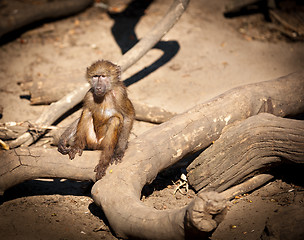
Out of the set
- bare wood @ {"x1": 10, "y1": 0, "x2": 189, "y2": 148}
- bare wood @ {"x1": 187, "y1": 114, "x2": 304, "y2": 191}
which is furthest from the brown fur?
bare wood @ {"x1": 10, "y1": 0, "x2": 189, "y2": 148}

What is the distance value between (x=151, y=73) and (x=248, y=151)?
3.98m

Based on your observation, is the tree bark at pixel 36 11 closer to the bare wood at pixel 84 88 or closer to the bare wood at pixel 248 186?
the bare wood at pixel 84 88

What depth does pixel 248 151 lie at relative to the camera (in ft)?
15.7

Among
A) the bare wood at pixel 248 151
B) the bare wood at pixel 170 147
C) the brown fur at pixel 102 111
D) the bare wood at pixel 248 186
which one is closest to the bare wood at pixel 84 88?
the brown fur at pixel 102 111

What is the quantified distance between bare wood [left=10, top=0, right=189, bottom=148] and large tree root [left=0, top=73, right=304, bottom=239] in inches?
70.6

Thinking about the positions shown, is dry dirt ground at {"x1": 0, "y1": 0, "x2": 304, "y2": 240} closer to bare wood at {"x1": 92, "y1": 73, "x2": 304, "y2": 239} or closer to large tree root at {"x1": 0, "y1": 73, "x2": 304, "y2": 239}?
large tree root at {"x1": 0, "y1": 73, "x2": 304, "y2": 239}

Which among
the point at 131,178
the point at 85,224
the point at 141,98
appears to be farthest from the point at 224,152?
the point at 141,98

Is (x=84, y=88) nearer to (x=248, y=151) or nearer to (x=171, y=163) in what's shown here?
(x=171, y=163)

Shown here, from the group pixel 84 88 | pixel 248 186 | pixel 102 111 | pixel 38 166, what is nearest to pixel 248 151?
pixel 248 186

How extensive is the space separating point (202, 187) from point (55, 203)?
209 centimetres

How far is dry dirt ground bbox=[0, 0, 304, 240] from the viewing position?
4.41 m

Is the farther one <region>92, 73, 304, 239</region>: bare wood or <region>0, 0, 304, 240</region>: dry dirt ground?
<region>0, 0, 304, 240</region>: dry dirt ground

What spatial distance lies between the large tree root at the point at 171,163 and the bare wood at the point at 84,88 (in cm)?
179

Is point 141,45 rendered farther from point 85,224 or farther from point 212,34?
point 85,224
